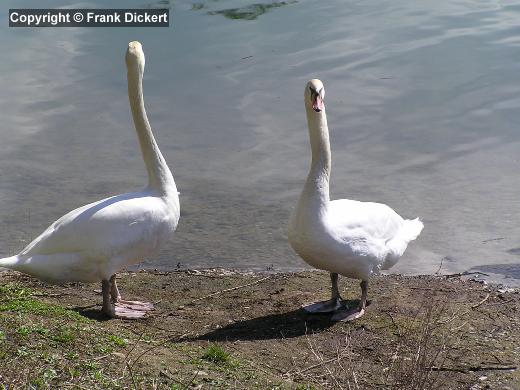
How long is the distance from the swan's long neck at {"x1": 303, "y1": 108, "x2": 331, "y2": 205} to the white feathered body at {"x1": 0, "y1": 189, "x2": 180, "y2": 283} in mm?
1155

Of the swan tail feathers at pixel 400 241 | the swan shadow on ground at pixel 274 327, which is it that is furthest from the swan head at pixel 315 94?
the swan shadow on ground at pixel 274 327

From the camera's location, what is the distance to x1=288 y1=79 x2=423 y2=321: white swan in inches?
256

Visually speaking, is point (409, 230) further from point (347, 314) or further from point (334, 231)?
point (334, 231)

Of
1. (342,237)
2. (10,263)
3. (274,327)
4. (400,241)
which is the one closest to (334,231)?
(342,237)

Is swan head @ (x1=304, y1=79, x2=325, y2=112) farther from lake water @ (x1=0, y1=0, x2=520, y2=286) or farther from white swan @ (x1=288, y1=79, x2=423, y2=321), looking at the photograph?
lake water @ (x1=0, y1=0, x2=520, y2=286)

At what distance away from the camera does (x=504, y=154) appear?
36.8ft

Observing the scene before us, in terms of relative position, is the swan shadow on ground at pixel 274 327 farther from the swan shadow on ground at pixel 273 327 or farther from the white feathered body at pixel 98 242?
the white feathered body at pixel 98 242

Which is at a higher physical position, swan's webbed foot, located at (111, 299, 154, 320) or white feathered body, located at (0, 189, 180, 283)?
white feathered body, located at (0, 189, 180, 283)

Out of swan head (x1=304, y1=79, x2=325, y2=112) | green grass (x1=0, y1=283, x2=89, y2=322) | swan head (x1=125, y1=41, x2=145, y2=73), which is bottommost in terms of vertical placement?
green grass (x1=0, y1=283, x2=89, y2=322)

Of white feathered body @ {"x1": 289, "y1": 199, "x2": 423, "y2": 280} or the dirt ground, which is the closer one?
the dirt ground

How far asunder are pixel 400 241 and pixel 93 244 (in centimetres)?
242

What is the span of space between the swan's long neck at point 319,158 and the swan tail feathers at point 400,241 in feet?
2.41

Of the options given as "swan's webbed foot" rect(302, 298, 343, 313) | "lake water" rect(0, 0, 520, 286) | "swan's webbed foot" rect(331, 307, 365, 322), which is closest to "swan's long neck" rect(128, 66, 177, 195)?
"swan's webbed foot" rect(302, 298, 343, 313)

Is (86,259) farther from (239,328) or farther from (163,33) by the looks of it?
(163,33)
